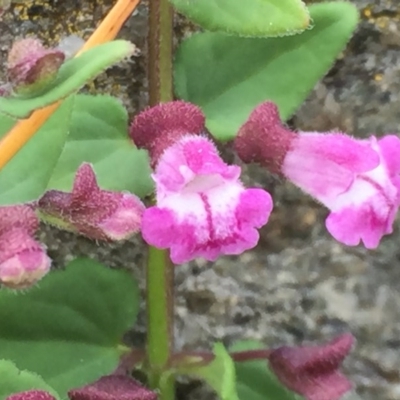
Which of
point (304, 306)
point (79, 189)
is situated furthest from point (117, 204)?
point (304, 306)

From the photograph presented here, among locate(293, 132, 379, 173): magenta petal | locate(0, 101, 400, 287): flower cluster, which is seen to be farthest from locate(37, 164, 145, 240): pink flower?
locate(293, 132, 379, 173): magenta petal

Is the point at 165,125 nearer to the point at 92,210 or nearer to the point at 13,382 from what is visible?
the point at 92,210

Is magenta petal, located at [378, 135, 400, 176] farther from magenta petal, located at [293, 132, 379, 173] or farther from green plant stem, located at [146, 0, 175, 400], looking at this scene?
green plant stem, located at [146, 0, 175, 400]

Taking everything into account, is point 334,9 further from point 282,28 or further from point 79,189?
point 79,189

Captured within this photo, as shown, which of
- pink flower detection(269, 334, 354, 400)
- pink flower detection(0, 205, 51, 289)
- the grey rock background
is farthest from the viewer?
the grey rock background

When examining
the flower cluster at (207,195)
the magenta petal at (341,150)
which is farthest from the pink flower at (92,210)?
the magenta petal at (341,150)

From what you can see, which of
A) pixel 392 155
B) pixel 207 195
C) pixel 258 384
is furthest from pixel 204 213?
pixel 258 384
